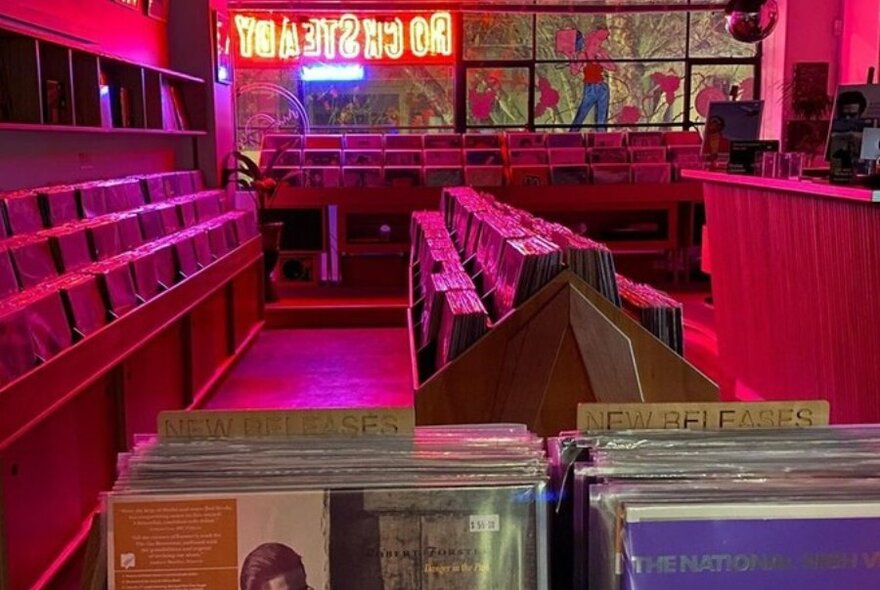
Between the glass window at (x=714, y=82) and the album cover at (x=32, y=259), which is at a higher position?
the glass window at (x=714, y=82)

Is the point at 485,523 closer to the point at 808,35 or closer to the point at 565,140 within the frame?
the point at 565,140

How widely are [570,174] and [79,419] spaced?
6091 mm

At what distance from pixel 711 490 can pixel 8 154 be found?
4.20m

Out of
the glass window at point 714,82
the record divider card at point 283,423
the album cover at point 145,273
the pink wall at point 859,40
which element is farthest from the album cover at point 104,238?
the pink wall at point 859,40

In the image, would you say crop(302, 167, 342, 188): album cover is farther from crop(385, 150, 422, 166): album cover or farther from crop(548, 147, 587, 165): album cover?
crop(548, 147, 587, 165): album cover

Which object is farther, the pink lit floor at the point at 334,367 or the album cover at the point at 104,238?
the pink lit floor at the point at 334,367

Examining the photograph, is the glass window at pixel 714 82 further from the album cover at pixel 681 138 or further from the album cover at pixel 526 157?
the album cover at pixel 526 157

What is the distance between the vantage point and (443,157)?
8.49 meters

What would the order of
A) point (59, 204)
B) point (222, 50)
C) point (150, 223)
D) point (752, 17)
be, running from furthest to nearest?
point (222, 50)
point (752, 17)
point (150, 223)
point (59, 204)

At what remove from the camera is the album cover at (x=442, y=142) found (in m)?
8.59

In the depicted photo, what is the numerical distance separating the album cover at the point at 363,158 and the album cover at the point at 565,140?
1.64 meters

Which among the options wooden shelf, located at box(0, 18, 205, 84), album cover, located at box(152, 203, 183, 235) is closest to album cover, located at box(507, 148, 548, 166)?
wooden shelf, located at box(0, 18, 205, 84)

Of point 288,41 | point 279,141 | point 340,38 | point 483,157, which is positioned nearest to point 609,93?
point 483,157

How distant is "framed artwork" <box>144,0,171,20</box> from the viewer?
6.20 meters
